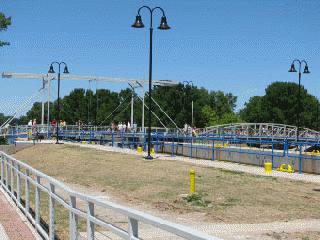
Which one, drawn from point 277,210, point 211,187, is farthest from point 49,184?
point 211,187

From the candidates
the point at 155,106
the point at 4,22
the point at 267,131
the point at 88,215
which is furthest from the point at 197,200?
the point at 155,106

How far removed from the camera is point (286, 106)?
10419 centimetres

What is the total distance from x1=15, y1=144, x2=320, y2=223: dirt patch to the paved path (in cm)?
358

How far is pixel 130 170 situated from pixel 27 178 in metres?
12.4

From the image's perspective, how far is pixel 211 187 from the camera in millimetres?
17391

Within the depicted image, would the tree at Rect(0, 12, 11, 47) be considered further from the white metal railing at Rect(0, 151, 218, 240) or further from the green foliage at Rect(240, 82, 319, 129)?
the green foliage at Rect(240, 82, 319, 129)

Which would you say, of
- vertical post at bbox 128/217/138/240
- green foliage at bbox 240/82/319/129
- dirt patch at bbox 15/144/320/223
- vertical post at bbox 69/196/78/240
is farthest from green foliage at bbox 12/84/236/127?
vertical post at bbox 128/217/138/240

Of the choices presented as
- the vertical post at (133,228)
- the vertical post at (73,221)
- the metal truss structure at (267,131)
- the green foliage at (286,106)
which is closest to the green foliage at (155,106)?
the metal truss structure at (267,131)

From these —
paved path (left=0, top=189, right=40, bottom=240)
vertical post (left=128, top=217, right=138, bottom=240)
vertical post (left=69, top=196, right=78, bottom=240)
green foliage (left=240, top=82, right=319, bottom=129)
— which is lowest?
paved path (left=0, top=189, right=40, bottom=240)

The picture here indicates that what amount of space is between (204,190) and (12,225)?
7614 millimetres

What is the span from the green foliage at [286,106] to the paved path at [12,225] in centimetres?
9321

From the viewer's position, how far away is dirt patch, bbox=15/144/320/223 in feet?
43.4

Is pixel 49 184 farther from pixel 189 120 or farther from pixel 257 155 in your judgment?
pixel 189 120

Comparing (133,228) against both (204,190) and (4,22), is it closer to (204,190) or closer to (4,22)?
(204,190)
